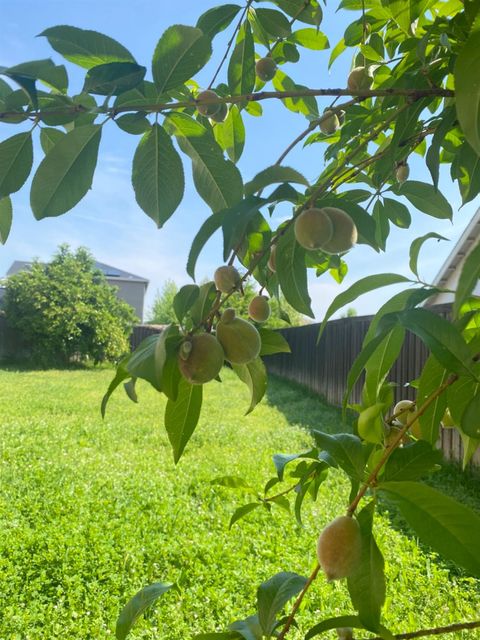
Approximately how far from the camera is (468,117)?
33cm

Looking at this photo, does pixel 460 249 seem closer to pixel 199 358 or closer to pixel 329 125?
pixel 329 125

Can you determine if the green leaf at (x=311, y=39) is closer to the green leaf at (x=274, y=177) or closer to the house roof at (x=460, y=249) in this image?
the green leaf at (x=274, y=177)

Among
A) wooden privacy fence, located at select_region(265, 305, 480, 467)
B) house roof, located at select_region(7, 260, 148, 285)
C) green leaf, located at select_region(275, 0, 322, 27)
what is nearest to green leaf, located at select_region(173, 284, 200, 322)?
green leaf, located at select_region(275, 0, 322, 27)

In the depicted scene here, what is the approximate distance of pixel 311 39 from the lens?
889mm

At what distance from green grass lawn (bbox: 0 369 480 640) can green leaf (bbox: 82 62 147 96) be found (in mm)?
1831

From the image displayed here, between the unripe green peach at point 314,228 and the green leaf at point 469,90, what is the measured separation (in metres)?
0.13

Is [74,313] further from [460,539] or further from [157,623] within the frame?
[460,539]

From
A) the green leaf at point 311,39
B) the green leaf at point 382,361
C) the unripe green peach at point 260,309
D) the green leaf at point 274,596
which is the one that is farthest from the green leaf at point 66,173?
the green leaf at point 311,39

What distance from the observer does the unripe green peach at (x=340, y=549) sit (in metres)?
0.40

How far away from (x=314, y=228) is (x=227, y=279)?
86 millimetres

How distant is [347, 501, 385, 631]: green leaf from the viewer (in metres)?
0.39

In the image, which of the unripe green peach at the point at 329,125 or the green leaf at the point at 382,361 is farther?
the unripe green peach at the point at 329,125

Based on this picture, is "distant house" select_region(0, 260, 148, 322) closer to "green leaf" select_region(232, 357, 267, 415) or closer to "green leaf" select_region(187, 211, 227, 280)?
"green leaf" select_region(232, 357, 267, 415)

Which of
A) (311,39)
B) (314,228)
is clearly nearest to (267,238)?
(314,228)
